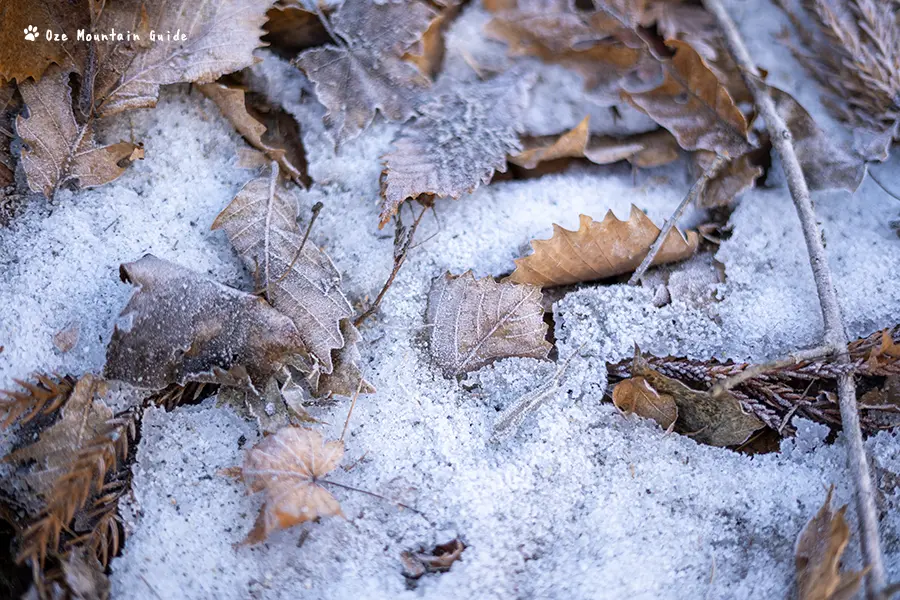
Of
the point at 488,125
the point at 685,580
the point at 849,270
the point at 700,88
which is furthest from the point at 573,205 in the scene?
the point at 685,580

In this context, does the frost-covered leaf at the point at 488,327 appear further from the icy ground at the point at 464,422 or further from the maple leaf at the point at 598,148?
the maple leaf at the point at 598,148

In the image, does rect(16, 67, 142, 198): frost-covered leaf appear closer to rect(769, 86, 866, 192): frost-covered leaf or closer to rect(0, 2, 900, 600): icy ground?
rect(0, 2, 900, 600): icy ground

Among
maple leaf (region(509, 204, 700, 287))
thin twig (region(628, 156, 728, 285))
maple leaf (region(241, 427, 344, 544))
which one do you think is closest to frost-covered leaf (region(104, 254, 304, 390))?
maple leaf (region(241, 427, 344, 544))

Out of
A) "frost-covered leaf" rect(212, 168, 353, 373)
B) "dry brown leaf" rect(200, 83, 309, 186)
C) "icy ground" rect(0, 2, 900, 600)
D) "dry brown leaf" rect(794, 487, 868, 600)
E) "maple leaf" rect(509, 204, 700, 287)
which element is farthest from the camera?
"dry brown leaf" rect(200, 83, 309, 186)

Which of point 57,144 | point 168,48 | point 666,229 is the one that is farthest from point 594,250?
point 57,144

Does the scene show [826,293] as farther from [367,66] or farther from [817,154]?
[367,66]

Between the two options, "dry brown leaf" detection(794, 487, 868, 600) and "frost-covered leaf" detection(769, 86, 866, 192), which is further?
"frost-covered leaf" detection(769, 86, 866, 192)

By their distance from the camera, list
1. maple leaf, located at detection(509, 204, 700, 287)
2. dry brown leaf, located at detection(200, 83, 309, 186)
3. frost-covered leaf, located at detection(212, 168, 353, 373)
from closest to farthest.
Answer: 1. frost-covered leaf, located at detection(212, 168, 353, 373)
2. maple leaf, located at detection(509, 204, 700, 287)
3. dry brown leaf, located at detection(200, 83, 309, 186)

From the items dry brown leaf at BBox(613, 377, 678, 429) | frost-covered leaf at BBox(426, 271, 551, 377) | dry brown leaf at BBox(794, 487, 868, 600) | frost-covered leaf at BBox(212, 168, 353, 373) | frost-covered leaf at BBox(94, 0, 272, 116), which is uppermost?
frost-covered leaf at BBox(94, 0, 272, 116)
